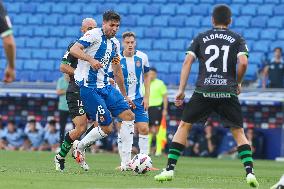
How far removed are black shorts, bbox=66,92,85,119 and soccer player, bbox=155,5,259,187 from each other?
3736mm

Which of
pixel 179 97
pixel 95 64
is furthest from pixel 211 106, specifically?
pixel 95 64

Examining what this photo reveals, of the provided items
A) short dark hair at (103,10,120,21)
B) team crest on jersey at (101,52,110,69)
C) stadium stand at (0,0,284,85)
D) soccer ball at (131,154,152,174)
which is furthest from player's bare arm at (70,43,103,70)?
stadium stand at (0,0,284,85)

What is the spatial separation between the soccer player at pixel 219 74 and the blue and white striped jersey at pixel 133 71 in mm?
4889

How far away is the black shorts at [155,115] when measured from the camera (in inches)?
869

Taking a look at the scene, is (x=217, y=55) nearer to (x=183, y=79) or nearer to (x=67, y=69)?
(x=183, y=79)

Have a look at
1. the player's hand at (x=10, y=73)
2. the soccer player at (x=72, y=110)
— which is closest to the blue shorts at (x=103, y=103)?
the soccer player at (x=72, y=110)

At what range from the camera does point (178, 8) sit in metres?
27.5

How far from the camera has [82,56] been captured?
42.0 feet

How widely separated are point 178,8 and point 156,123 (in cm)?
628

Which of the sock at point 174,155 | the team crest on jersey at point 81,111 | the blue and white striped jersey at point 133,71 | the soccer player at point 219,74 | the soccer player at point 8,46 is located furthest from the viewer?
the blue and white striped jersey at point 133,71

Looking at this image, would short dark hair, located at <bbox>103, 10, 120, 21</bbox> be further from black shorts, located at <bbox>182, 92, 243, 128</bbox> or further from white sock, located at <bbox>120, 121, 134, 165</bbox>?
black shorts, located at <bbox>182, 92, 243, 128</bbox>

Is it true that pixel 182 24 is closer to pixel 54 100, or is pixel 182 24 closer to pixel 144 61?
pixel 54 100

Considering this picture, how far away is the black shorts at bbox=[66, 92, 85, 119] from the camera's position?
14.7 m

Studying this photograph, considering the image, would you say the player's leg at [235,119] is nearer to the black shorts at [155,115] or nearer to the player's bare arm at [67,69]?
the player's bare arm at [67,69]
